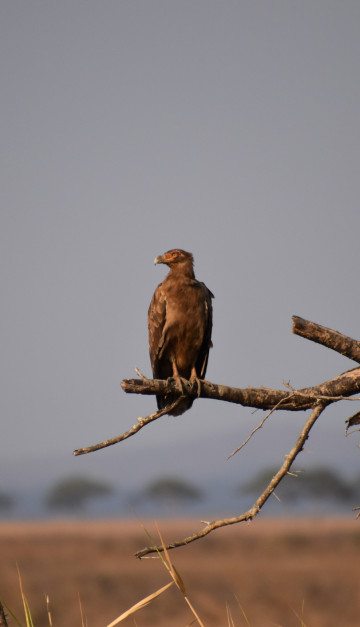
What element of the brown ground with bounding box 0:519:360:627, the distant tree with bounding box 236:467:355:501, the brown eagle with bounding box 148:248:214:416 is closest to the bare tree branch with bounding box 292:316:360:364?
the brown eagle with bounding box 148:248:214:416

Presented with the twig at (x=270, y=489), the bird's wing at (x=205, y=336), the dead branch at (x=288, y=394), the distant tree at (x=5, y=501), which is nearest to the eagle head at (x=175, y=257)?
the bird's wing at (x=205, y=336)

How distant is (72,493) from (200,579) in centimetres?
5290

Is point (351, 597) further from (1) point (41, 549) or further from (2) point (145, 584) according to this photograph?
(1) point (41, 549)

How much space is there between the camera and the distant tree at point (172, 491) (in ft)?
237

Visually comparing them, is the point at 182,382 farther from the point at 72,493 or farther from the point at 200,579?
the point at 72,493

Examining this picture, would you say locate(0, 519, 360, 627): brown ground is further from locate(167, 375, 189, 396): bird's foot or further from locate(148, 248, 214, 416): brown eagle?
locate(167, 375, 189, 396): bird's foot

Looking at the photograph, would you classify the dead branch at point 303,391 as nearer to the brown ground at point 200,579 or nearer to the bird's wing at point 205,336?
the bird's wing at point 205,336

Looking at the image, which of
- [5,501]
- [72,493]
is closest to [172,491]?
[72,493]

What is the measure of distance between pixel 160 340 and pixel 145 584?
17856 mm

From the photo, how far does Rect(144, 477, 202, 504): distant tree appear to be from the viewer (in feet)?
237

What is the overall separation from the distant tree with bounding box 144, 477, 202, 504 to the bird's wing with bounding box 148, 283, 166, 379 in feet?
208

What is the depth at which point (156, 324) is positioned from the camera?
866cm

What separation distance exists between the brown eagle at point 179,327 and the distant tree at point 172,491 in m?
63.4

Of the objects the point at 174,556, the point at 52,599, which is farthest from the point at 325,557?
the point at 52,599
